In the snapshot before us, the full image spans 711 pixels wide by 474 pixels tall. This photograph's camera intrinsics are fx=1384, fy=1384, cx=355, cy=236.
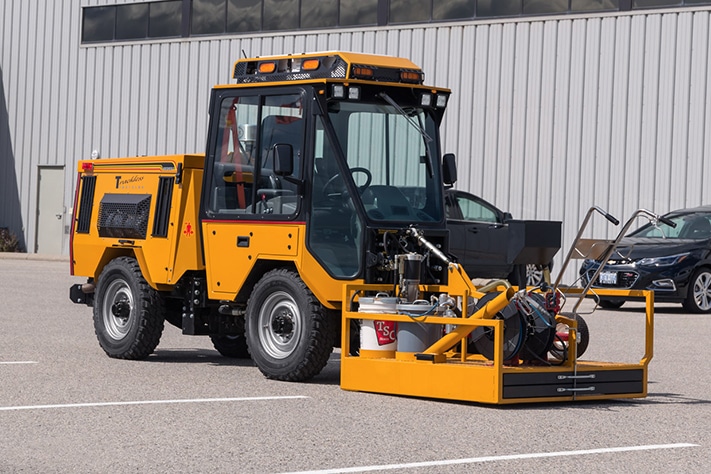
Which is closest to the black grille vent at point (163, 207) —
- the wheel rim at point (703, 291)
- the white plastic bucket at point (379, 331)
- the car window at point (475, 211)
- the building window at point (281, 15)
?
the white plastic bucket at point (379, 331)

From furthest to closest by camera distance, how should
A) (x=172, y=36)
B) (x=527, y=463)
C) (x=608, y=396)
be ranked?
1. (x=172, y=36)
2. (x=608, y=396)
3. (x=527, y=463)

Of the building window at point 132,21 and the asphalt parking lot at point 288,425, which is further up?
→ the building window at point 132,21

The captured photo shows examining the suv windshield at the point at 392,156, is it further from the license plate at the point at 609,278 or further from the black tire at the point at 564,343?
the license plate at the point at 609,278

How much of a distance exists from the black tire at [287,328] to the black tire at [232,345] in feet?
6.30

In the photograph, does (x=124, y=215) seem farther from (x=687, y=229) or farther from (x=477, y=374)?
(x=687, y=229)

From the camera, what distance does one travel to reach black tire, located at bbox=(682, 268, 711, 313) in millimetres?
20984

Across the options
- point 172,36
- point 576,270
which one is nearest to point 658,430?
point 576,270

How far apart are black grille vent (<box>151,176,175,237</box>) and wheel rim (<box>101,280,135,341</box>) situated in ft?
2.48

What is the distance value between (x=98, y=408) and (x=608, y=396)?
3851 millimetres

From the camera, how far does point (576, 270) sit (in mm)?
27516

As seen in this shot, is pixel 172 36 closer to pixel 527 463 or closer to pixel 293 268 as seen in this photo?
pixel 293 268

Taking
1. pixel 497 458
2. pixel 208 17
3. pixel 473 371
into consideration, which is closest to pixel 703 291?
pixel 473 371

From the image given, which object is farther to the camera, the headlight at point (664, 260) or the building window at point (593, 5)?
the building window at point (593, 5)

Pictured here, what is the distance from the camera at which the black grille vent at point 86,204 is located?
13898mm
